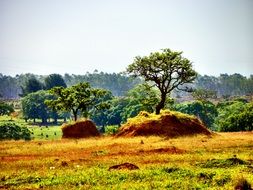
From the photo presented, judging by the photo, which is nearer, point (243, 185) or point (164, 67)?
point (243, 185)

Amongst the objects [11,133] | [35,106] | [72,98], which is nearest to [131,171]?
[72,98]

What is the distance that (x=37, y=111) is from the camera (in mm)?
152750

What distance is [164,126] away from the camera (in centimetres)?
4816

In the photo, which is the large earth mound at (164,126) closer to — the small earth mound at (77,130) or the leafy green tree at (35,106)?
the small earth mound at (77,130)

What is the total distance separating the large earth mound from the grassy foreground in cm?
1001

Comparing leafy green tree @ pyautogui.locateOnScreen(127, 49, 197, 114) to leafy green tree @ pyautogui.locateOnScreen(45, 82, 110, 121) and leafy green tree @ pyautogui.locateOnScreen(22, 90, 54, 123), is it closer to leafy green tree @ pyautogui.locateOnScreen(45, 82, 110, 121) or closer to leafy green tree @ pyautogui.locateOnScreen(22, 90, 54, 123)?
leafy green tree @ pyautogui.locateOnScreen(45, 82, 110, 121)

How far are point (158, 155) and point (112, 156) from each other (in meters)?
3.73

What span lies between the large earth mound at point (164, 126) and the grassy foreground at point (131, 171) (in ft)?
32.8

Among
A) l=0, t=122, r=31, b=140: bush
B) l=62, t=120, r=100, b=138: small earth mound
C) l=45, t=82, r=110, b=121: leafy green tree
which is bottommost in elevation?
l=0, t=122, r=31, b=140: bush

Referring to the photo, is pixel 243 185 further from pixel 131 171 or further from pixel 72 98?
pixel 72 98

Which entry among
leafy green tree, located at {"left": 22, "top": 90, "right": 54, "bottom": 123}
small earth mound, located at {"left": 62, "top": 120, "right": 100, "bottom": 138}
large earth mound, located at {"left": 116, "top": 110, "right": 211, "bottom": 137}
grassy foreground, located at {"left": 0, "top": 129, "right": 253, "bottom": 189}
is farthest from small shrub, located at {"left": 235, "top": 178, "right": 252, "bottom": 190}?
leafy green tree, located at {"left": 22, "top": 90, "right": 54, "bottom": 123}

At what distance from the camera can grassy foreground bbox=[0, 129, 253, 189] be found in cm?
1966

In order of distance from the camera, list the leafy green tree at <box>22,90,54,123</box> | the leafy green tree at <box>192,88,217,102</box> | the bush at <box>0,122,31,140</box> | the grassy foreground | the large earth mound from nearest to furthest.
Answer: the grassy foreground → the large earth mound → the bush at <box>0,122,31,140</box> → the leafy green tree at <box>192,88,217,102</box> → the leafy green tree at <box>22,90,54,123</box>

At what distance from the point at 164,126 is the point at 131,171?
25.8m
